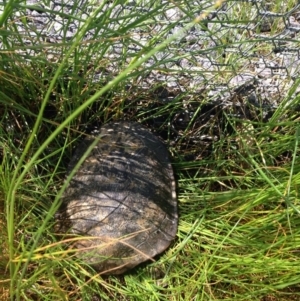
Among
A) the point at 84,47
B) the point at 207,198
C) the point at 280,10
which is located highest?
the point at 84,47

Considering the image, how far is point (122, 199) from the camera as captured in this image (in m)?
1.05

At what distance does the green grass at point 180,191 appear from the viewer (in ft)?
3.07

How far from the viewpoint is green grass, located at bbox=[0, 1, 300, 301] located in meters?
0.94

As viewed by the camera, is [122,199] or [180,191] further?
[180,191]

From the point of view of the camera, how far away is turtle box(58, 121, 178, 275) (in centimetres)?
102

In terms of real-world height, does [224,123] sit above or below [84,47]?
below

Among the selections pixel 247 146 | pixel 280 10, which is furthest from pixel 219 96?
pixel 280 10

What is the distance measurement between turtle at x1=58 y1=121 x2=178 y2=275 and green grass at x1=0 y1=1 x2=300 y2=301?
3 cm

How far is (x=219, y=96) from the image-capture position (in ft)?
3.77

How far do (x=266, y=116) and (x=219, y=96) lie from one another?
12cm

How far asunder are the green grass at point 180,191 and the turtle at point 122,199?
3 cm

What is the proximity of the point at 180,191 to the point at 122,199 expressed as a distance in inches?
6.5

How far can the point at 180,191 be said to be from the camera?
1151 millimetres

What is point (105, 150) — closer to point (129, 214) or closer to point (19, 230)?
point (129, 214)
